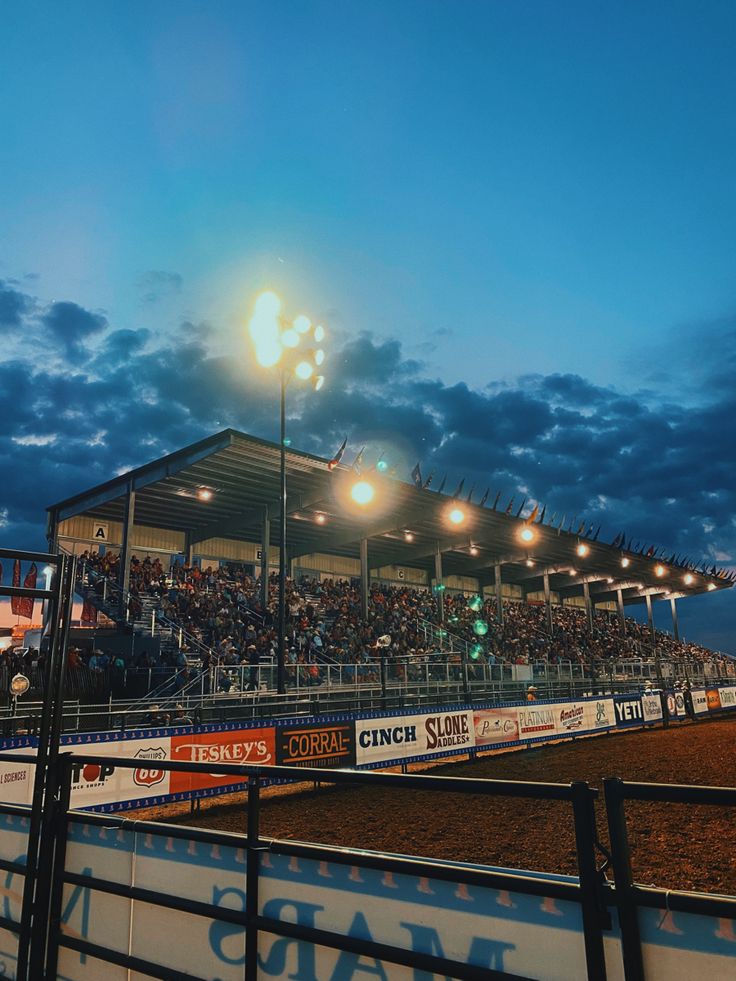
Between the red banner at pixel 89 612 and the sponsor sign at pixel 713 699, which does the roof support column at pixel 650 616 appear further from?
the red banner at pixel 89 612

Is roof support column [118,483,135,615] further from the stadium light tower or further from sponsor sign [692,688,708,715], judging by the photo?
sponsor sign [692,688,708,715]

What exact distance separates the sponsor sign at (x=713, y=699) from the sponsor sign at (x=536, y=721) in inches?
576

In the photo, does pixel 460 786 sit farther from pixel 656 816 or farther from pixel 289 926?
pixel 656 816

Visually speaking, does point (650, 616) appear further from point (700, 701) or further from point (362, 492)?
point (362, 492)

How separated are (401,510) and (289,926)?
34.8 metres

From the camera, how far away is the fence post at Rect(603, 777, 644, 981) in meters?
2.30

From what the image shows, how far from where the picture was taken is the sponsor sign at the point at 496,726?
700 inches

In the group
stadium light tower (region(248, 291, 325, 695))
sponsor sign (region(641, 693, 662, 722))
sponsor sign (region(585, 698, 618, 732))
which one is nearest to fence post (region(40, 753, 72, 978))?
stadium light tower (region(248, 291, 325, 695))

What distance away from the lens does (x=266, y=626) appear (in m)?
30.4

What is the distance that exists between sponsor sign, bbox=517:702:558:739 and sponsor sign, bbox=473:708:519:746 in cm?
31

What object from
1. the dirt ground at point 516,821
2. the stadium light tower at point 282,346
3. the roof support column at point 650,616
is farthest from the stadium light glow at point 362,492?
the roof support column at point 650,616

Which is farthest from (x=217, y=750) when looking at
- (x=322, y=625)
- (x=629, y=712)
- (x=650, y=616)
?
(x=650, y=616)

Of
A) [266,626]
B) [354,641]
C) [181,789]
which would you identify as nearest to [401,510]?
[354,641]

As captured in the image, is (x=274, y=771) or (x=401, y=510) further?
(x=401, y=510)
